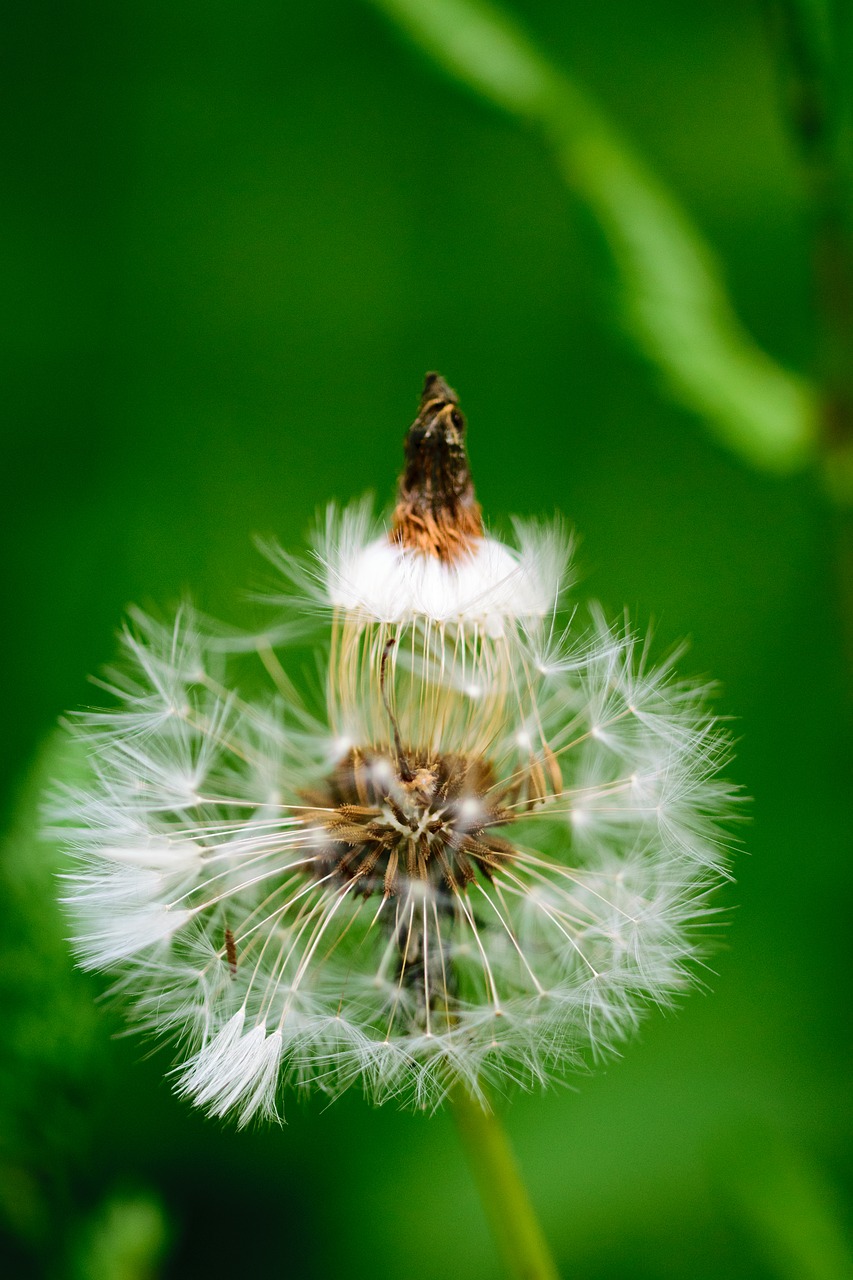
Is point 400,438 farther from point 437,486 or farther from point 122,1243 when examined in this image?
point 122,1243

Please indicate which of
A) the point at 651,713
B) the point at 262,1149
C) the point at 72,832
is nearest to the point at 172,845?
the point at 72,832

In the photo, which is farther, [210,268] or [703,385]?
[210,268]

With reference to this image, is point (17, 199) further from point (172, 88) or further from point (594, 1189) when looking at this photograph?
point (594, 1189)

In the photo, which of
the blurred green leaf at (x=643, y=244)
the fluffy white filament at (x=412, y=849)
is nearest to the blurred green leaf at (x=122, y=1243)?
the fluffy white filament at (x=412, y=849)

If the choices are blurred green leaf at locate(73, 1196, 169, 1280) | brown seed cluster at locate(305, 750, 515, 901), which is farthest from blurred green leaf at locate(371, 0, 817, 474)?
blurred green leaf at locate(73, 1196, 169, 1280)

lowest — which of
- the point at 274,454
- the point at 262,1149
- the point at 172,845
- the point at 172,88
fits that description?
the point at 262,1149

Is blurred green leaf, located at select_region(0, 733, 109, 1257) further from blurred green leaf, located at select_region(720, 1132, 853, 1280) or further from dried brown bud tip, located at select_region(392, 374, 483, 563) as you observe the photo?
blurred green leaf, located at select_region(720, 1132, 853, 1280)

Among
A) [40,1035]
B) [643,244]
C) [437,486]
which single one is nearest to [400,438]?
[643,244]

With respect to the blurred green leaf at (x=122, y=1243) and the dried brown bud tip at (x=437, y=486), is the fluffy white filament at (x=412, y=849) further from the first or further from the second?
the blurred green leaf at (x=122, y=1243)
